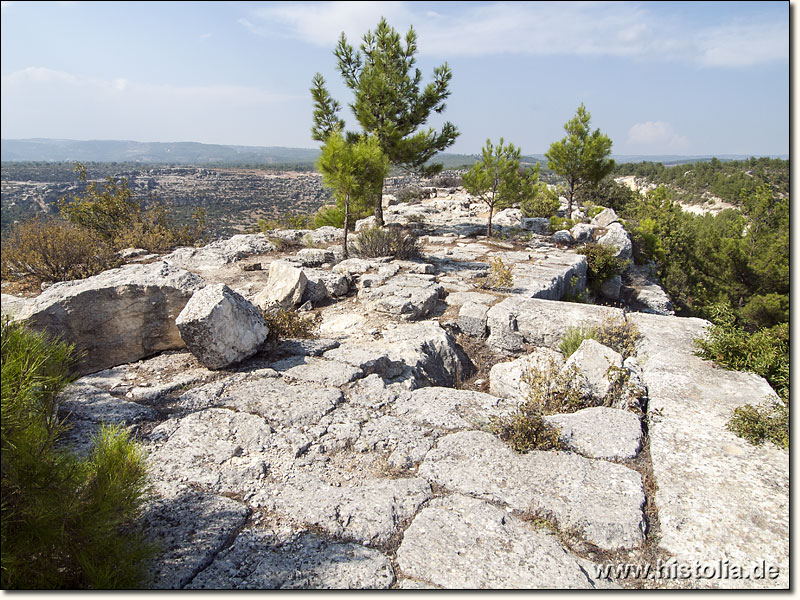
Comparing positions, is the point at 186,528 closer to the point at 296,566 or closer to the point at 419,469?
the point at 296,566

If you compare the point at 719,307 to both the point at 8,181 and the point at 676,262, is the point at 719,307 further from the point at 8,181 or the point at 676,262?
the point at 8,181

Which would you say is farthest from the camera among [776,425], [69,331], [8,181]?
[8,181]

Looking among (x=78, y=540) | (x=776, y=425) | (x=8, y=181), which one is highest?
(x=8, y=181)

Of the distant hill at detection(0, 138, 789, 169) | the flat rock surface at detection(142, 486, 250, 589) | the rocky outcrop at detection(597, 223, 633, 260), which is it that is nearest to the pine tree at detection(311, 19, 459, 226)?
the distant hill at detection(0, 138, 789, 169)

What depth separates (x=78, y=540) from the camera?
1.72 m

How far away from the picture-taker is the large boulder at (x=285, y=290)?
622cm

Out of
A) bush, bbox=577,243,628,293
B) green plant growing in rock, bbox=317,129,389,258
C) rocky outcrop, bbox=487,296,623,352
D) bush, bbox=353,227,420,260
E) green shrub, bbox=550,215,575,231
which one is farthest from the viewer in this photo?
green shrub, bbox=550,215,575,231

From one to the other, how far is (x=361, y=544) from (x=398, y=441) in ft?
3.24

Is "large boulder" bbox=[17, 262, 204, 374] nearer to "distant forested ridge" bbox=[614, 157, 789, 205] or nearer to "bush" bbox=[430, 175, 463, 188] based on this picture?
"bush" bbox=[430, 175, 463, 188]

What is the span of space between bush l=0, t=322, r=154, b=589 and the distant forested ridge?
37.9m

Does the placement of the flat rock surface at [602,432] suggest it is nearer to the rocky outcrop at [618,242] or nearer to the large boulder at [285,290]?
the large boulder at [285,290]

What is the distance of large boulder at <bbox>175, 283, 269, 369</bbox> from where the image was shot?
3941mm

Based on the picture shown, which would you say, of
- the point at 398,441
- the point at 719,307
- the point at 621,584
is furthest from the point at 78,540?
the point at 719,307

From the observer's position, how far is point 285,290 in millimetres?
6309
